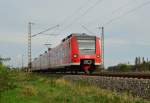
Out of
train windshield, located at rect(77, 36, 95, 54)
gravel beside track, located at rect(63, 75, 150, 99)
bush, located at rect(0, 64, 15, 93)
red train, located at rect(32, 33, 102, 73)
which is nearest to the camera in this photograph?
gravel beside track, located at rect(63, 75, 150, 99)

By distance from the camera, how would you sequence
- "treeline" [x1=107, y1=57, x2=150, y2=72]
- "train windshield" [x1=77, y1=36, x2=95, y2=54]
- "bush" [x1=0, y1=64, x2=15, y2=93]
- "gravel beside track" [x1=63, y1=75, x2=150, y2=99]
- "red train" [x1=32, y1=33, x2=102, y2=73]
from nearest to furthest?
"gravel beside track" [x1=63, y1=75, x2=150, y2=99] < "bush" [x1=0, y1=64, x2=15, y2=93] < "red train" [x1=32, y1=33, x2=102, y2=73] < "train windshield" [x1=77, y1=36, x2=95, y2=54] < "treeline" [x1=107, y1=57, x2=150, y2=72]

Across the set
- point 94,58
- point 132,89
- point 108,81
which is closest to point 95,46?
point 94,58

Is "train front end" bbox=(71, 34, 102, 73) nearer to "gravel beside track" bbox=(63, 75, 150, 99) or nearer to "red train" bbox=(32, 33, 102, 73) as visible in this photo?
"red train" bbox=(32, 33, 102, 73)

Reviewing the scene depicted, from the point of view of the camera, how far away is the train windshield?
34.8 m

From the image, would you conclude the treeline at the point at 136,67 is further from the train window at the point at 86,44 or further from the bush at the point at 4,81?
the bush at the point at 4,81

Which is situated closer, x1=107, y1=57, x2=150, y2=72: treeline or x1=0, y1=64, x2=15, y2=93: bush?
x1=0, y1=64, x2=15, y2=93: bush

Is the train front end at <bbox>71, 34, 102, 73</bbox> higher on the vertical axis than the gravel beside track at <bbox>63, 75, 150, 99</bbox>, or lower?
higher

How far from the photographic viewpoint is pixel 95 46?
1375 inches

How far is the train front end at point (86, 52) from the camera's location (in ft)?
113

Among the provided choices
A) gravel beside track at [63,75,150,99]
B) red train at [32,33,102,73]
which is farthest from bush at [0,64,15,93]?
red train at [32,33,102,73]

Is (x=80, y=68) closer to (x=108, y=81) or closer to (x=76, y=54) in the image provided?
(x=76, y=54)

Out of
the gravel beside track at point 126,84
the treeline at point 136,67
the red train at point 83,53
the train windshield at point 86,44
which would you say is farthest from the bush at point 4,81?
the treeline at point 136,67

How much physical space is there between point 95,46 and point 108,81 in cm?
1307

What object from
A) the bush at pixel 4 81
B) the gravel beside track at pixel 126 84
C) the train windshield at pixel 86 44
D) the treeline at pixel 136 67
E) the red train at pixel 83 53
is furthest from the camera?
the treeline at pixel 136 67
